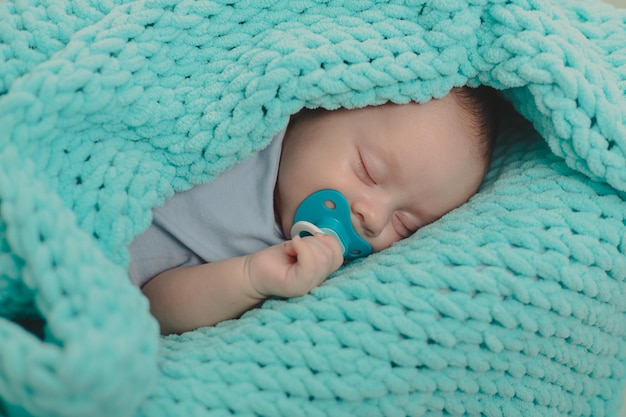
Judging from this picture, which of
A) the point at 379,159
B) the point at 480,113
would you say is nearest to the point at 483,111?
the point at 480,113

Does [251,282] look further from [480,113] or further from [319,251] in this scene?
[480,113]

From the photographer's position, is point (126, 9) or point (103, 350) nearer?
point (103, 350)

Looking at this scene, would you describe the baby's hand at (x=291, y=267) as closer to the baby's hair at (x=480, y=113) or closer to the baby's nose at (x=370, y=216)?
the baby's nose at (x=370, y=216)

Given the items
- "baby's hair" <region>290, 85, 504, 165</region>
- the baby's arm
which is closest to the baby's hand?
the baby's arm

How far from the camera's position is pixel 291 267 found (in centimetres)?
87

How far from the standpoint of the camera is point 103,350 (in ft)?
1.97

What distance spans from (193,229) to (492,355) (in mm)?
470

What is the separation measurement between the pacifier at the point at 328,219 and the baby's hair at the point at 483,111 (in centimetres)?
25

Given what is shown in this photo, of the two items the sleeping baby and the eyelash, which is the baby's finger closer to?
the sleeping baby

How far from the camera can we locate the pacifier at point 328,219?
3.17ft

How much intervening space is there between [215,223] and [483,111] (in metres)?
0.47

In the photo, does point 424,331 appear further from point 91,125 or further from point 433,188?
point 91,125

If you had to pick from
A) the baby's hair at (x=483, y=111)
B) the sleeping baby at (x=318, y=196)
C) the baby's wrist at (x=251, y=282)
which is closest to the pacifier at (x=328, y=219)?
the sleeping baby at (x=318, y=196)

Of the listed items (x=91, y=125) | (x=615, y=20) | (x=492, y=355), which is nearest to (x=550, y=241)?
(x=492, y=355)
